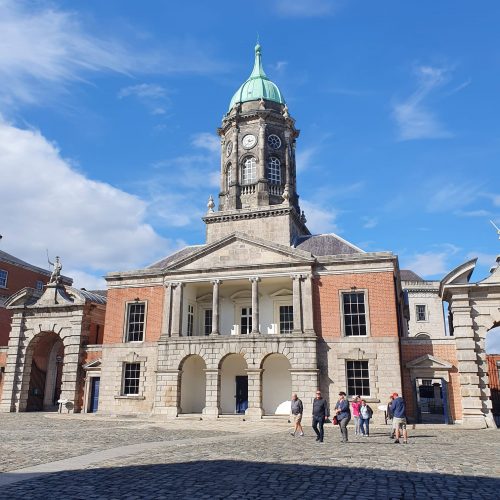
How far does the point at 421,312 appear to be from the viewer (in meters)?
54.1

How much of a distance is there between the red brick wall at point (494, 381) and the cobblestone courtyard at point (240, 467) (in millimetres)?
14620

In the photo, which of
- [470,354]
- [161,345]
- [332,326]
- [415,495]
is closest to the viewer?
[415,495]

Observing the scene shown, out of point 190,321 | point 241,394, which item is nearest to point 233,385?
point 241,394

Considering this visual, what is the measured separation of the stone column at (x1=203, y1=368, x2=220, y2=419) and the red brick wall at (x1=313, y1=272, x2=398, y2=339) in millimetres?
6830

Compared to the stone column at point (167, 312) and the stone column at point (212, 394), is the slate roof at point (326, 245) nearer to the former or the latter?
the stone column at point (167, 312)

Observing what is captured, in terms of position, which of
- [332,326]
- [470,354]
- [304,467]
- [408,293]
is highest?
[408,293]

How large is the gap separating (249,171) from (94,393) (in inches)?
780

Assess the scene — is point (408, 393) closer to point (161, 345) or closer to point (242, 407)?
point (242, 407)

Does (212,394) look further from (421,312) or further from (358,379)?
(421,312)

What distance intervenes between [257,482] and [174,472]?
6.97 ft

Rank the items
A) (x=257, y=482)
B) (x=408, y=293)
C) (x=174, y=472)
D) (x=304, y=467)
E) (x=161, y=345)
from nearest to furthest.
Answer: (x=257, y=482)
(x=174, y=472)
(x=304, y=467)
(x=161, y=345)
(x=408, y=293)

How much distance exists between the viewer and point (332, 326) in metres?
29.1

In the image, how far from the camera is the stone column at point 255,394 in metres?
28.1

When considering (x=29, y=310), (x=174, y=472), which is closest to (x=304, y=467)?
(x=174, y=472)
